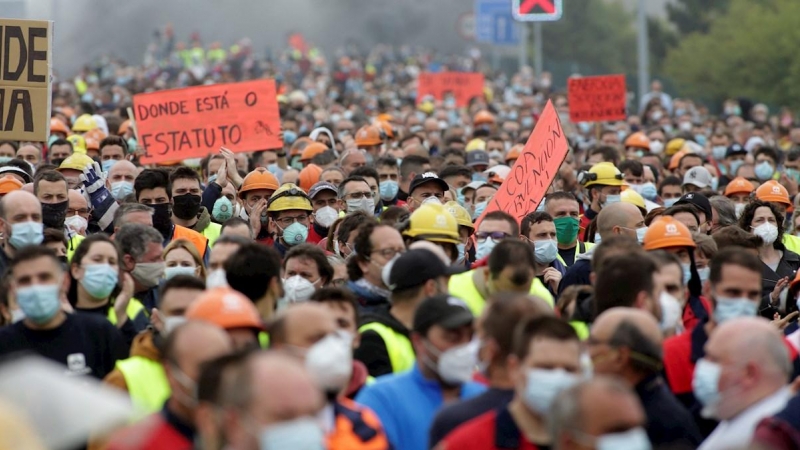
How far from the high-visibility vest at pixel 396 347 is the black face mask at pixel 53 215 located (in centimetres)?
368

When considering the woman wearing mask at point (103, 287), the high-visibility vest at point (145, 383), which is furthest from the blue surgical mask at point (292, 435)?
the woman wearing mask at point (103, 287)

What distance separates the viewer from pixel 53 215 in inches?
419

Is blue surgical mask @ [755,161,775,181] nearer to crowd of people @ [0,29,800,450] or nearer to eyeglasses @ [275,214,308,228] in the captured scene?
crowd of people @ [0,29,800,450]

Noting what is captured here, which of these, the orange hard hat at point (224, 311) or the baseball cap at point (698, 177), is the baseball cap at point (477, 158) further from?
the orange hard hat at point (224, 311)

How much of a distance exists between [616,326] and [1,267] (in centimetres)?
430

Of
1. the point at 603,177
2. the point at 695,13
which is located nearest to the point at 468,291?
the point at 603,177

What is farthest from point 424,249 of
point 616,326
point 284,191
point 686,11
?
point 686,11

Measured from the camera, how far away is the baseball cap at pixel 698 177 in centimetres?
1572

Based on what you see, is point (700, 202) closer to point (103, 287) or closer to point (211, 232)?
point (211, 232)

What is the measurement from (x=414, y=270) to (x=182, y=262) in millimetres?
1894

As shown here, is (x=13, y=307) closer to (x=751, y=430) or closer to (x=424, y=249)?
(x=424, y=249)

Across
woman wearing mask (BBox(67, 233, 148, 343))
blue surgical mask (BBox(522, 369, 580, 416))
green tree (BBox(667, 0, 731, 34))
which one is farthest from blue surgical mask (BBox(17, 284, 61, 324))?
green tree (BBox(667, 0, 731, 34))

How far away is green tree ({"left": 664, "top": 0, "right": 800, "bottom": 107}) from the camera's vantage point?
49062mm

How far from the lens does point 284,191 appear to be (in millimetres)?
11688
